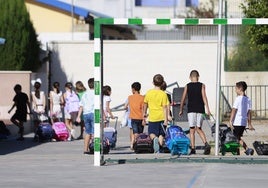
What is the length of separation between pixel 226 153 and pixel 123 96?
1745cm

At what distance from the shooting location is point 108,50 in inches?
1537

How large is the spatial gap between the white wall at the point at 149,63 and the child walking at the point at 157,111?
17068mm

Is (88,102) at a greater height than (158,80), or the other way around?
(158,80)

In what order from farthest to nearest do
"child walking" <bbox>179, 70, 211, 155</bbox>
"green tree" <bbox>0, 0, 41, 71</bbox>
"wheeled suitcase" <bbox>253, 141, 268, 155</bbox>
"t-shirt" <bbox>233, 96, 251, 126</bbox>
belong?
"green tree" <bbox>0, 0, 41, 71</bbox> < "t-shirt" <bbox>233, 96, 251, 126</bbox> < "wheeled suitcase" <bbox>253, 141, 268, 155</bbox> < "child walking" <bbox>179, 70, 211, 155</bbox>

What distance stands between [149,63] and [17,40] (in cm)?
534

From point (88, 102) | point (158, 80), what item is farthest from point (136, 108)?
point (158, 80)

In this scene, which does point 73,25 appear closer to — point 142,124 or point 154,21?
point 142,124

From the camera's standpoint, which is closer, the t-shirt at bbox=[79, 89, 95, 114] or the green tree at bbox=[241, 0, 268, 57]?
the t-shirt at bbox=[79, 89, 95, 114]

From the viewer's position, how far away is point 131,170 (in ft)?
58.9

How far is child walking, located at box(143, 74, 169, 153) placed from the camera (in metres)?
21.3

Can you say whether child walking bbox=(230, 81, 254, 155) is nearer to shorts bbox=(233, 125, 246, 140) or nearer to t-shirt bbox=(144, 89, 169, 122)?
shorts bbox=(233, 125, 246, 140)

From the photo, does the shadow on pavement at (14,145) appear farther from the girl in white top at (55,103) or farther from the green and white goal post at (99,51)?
the green and white goal post at (99,51)

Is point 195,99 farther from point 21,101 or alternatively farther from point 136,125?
point 21,101

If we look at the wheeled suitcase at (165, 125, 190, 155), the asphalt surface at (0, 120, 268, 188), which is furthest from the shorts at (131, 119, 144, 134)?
the wheeled suitcase at (165, 125, 190, 155)
